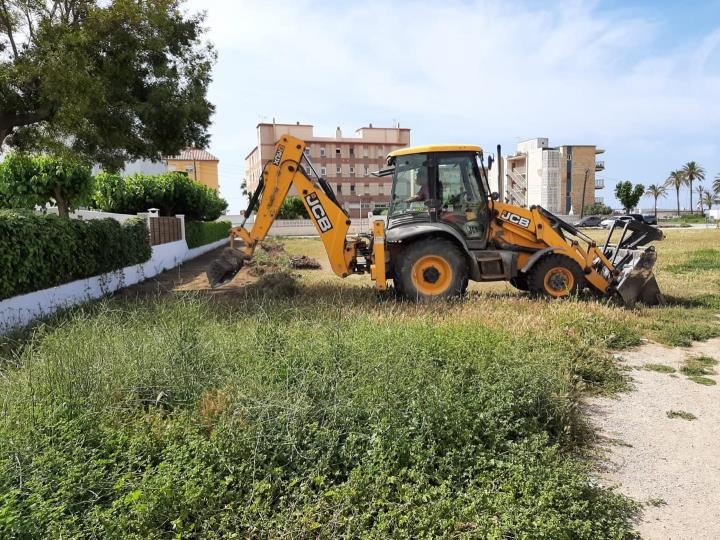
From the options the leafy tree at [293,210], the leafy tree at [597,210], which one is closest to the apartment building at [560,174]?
the leafy tree at [597,210]

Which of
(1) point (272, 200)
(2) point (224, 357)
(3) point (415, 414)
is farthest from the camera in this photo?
(1) point (272, 200)

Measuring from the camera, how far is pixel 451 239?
28.0 ft

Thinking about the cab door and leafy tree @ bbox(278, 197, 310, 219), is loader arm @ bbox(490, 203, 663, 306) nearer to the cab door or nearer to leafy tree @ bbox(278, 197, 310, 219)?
the cab door

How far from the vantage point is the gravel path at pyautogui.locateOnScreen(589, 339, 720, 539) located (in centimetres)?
310

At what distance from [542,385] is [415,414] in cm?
124

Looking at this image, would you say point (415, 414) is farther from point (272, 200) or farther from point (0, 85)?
point (0, 85)

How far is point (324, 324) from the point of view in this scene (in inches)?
229

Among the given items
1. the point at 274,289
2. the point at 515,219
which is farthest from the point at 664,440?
the point at 274,289

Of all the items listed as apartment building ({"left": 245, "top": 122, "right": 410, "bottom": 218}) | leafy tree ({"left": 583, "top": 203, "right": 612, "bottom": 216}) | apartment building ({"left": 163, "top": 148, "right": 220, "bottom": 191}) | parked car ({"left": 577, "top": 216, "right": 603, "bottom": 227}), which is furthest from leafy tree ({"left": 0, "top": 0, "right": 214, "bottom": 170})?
leafy tree ({"left": 583, "top": 203, "right": 612, "bottom": 216})

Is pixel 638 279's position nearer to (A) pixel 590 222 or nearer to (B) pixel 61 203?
(B) pixel 61 203

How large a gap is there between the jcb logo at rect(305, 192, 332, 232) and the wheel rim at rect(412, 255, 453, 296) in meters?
1.70

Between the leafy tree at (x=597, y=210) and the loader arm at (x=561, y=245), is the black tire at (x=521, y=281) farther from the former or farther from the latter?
the leafy tree at (x=597, y=210)

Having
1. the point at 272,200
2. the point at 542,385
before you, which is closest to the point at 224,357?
the point at 542,385

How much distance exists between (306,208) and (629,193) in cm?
6726
